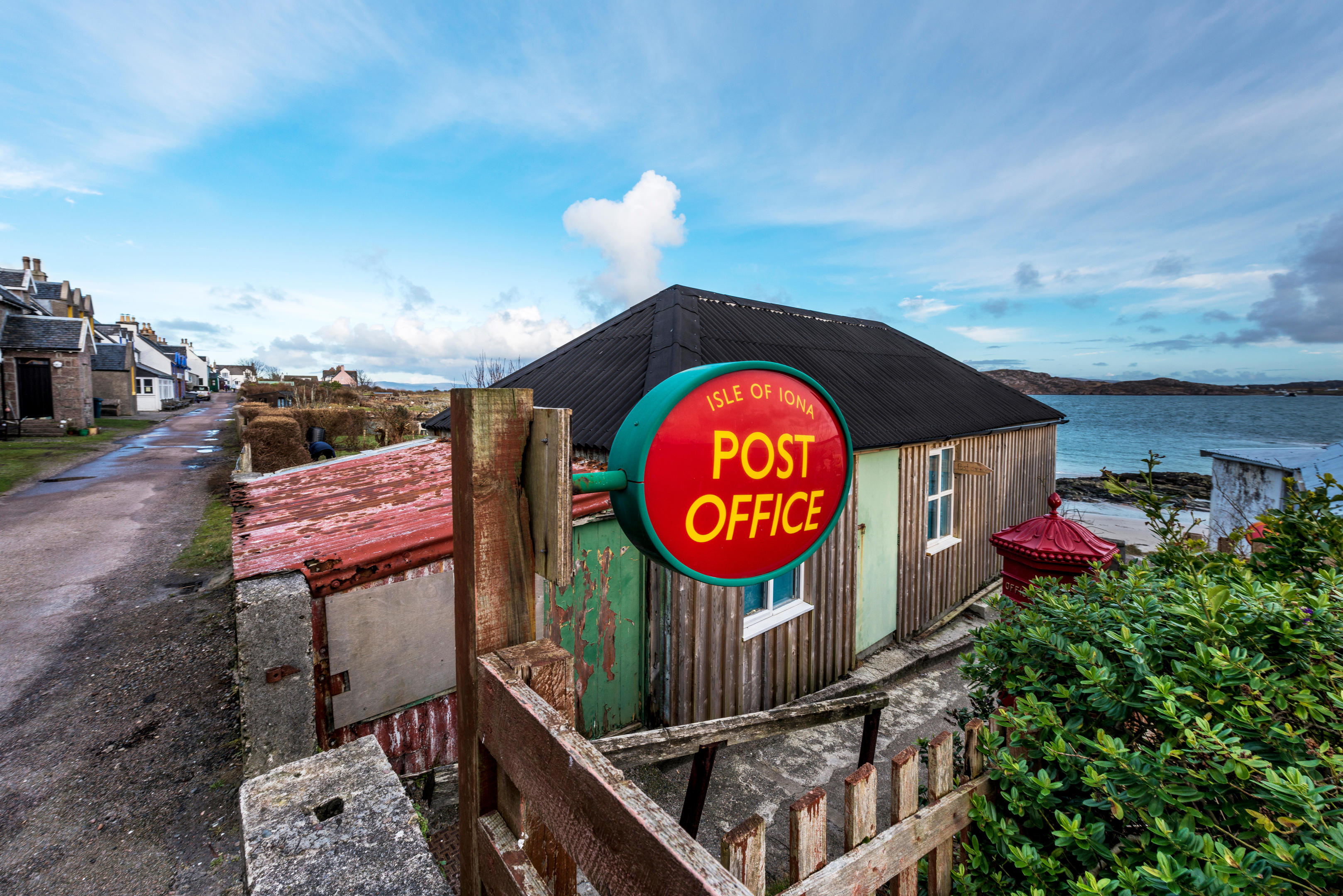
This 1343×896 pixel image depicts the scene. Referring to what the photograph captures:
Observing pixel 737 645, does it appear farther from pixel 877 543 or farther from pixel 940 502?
pixel 940 502

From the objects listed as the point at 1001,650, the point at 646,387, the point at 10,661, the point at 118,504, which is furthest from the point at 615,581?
the point at 118,504

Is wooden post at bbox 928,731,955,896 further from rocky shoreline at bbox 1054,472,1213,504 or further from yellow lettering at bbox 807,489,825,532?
rocky shoreline at bbox 1054,472,1213,504

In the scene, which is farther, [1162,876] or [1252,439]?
[1252,439]

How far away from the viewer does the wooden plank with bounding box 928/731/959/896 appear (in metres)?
1.98

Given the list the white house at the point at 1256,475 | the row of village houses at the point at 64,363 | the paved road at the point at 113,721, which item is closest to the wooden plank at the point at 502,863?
the paved road at the point at 113,721

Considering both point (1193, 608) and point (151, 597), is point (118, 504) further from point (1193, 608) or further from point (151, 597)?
point (1193, 608)

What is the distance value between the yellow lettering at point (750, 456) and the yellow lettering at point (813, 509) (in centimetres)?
21

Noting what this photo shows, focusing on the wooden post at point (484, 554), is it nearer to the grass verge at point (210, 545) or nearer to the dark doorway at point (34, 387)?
the grass verge at point (210, 545)

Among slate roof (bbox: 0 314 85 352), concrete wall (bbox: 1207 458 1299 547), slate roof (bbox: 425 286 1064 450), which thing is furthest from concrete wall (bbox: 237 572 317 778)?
slate roof (bbox: 0 314 85 352)

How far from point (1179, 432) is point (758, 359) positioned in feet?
343

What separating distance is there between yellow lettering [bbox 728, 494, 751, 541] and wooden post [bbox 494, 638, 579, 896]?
0.58 meters

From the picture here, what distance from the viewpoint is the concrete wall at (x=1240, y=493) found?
12.0 metres

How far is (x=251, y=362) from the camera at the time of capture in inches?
5138

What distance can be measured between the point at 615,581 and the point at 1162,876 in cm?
391
